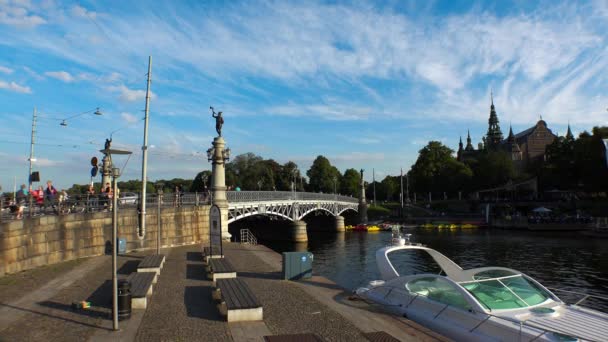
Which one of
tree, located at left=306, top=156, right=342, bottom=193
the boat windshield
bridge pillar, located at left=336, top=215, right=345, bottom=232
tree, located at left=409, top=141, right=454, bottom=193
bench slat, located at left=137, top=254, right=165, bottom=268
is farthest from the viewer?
tree, located at left=306, top=156, right=342, bottom=193

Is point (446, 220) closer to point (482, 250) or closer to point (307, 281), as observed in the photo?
point (482, 250)

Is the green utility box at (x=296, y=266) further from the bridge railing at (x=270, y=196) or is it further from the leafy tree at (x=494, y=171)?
the leafy tree at (x=494, y=171)

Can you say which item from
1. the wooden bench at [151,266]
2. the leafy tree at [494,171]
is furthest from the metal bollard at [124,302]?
the leafy tree at [494,171]

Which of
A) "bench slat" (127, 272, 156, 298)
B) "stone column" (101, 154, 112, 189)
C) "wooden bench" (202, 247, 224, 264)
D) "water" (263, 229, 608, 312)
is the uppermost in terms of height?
"stone column" (101, 154, 112, 189)

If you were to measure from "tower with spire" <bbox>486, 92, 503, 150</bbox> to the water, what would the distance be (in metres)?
109

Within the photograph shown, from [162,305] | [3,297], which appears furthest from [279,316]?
[3,297]

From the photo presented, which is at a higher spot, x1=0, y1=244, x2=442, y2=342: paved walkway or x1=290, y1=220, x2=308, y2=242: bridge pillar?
x1=0, y1=244, x2=442, y2=342: paved walkway

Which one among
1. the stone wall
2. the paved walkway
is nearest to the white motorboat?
the paved walkway

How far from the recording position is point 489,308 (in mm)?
11648

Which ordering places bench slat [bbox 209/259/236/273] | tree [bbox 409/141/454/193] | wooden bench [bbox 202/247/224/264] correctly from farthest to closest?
tree [bbox 409/141/454/193]
wooden bench [bbox 202/247/224/264]
bench slat [bbox 209/259/236/273]

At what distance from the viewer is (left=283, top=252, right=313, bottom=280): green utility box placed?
55.3ft

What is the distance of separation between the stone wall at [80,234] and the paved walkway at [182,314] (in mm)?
1320

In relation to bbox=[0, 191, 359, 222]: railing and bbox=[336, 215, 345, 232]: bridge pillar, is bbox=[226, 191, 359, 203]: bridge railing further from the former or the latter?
bbox=[336, 215, 345, 232]: bridge pillar

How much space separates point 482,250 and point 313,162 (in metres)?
88.1
